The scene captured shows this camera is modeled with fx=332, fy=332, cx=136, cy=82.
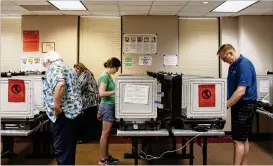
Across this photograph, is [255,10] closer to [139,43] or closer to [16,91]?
[139,43]

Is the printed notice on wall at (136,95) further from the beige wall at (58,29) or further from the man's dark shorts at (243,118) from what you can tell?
the beige wall at (58,29)

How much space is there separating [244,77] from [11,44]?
4826 millimetres

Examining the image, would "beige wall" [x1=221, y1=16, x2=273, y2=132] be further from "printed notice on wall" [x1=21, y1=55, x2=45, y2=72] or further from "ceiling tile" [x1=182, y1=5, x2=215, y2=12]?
"printed notice on wall" [x1=21, y1=55, x2=45, y2=72]

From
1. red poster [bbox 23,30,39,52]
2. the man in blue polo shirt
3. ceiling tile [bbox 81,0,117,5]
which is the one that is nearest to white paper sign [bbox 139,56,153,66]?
ceiling tile [bbox 81,0,117,5]

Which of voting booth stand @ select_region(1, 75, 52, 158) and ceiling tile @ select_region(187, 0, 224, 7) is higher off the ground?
ceiling tile @ select_region(187, 0, 224, 7)

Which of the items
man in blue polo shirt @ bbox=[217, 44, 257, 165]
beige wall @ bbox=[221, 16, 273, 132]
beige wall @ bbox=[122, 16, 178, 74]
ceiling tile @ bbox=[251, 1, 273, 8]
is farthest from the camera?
beige wall @ bbox=[122, 16, 178, 74]

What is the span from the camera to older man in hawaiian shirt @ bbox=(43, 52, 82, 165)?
3051 millimetres

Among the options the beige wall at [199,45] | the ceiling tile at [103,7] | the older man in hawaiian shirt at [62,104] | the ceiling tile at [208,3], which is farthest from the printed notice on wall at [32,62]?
the older man in hawaiian shirt at [62,104]

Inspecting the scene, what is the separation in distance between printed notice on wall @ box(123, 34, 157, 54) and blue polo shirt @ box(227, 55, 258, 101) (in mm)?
2881

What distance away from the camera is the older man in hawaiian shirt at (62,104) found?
305 cm

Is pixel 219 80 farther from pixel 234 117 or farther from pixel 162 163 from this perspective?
pixel 162 163

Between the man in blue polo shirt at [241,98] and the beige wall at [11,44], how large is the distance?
4.40 m

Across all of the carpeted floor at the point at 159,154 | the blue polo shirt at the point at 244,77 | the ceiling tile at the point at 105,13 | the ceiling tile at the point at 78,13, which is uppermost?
the ceiling tile at the point at 105,13

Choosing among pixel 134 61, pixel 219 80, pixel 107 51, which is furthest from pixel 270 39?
pixel 219 80
